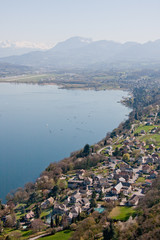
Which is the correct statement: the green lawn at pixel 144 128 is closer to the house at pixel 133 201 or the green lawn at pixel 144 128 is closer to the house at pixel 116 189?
the house at pixel 116 189

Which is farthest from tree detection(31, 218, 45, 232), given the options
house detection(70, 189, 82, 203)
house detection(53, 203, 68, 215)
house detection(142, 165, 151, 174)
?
house detection(142, 165, 151, 174)

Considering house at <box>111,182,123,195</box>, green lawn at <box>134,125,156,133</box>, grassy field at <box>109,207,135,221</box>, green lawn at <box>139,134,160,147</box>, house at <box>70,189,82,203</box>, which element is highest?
green lawn at <box>134,125,156,133</box>

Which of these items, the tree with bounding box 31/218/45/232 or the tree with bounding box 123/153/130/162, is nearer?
the tree with bounding box 31/218/45/232

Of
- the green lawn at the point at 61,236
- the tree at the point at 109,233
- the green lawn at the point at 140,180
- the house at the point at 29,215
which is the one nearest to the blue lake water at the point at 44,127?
the house at the point at 29,215

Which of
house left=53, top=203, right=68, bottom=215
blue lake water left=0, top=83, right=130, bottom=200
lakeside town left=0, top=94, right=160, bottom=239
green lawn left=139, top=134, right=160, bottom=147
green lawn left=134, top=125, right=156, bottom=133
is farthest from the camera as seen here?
green lawn left=134, top=125, right=156, bottom=133

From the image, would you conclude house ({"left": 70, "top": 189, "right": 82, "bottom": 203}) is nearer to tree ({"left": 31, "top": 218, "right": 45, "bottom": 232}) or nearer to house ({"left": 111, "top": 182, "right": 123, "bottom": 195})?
house ({"left": 111, "top": 182, "right": 123, "bottom": 195})

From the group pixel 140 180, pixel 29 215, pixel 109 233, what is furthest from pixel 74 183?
pixel 109 233
